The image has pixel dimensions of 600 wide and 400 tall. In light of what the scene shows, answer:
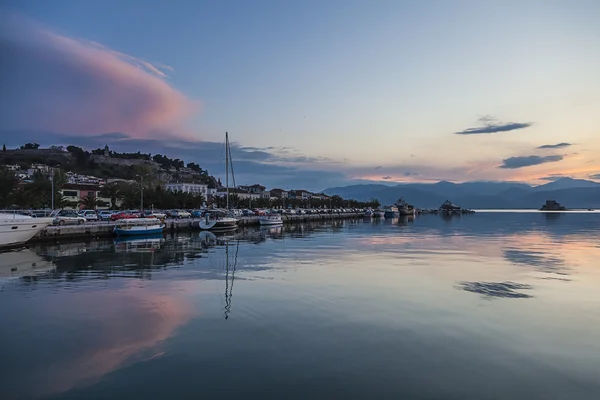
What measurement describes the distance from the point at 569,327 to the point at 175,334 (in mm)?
11232

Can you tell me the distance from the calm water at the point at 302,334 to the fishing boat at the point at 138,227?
75.6 ft

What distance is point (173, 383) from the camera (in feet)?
28.7

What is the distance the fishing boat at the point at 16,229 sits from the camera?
34125 millimetres

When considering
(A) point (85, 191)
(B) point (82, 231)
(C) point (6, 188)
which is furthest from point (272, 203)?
(B) point (82, 231)

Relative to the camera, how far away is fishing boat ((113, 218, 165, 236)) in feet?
152

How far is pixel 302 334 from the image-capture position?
11953 mm

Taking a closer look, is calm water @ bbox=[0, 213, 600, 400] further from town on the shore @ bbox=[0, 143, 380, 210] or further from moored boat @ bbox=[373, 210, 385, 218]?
moored boat @ bbox=[373, 210, 385, 218]

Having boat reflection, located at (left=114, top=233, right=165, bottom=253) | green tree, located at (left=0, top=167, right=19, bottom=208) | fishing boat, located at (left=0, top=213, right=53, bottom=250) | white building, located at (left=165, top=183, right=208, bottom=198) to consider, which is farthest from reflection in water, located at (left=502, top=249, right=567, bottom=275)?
white building, located at (left=165, top=183, right=208, bottom=198)

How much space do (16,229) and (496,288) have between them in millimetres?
34862

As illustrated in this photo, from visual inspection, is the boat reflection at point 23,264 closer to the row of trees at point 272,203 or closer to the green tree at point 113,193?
the green tree at point 113,193

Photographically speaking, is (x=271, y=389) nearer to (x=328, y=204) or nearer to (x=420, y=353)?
(x=420, y=353)

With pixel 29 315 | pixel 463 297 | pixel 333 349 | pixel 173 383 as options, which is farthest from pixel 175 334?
pixel 463 297

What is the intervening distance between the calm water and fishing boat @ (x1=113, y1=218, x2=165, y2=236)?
907 inches

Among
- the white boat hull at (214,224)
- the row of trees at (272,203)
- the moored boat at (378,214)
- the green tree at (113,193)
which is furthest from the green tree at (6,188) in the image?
the moored boat at (378,214)
